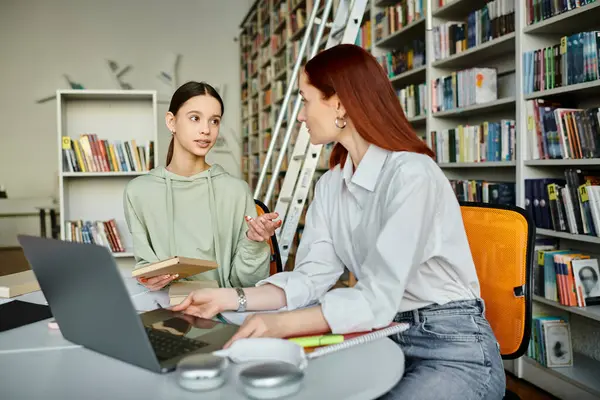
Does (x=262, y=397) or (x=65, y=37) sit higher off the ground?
(x=65, y=37)

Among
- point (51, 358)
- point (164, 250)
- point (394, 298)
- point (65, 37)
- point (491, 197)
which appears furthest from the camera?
point (65, 37)

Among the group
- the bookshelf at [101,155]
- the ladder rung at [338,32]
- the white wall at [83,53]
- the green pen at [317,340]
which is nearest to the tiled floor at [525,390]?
the green pen at [317,340]

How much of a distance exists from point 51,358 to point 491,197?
95.9 inches

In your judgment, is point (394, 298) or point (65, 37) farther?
point (65, 37)

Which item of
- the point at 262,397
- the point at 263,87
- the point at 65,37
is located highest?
the point at 65,37

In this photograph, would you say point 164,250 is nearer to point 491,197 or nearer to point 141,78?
point 491,197

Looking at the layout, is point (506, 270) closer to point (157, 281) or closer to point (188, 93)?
point (157, 281)

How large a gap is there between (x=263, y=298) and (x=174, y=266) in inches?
8.3

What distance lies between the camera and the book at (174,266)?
1.15 meters

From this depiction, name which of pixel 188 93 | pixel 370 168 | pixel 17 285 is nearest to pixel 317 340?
pixel 370 168

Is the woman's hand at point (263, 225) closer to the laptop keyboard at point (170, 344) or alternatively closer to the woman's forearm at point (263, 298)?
the woman's forearm at point (263, 298)

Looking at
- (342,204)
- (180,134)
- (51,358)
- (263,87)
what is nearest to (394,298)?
(342,204)

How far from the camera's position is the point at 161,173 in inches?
71.2

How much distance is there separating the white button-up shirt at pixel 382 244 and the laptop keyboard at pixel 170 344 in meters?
0.24
